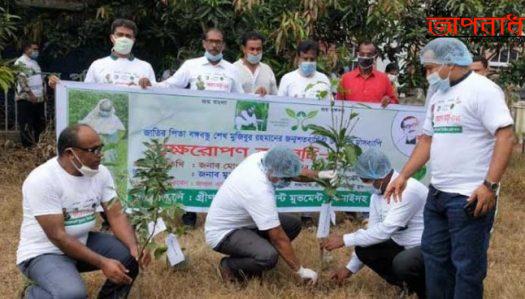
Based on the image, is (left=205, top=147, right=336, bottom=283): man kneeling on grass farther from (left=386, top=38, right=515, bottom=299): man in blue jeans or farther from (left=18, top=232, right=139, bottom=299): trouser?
(left=386, top=38, right=515, bottom=299): man in blue jeans

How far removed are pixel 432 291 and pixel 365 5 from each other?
4.80 metres

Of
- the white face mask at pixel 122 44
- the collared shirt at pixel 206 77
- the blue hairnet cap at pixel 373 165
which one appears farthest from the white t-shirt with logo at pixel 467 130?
the white face mask at pixel 122 44

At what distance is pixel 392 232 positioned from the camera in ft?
13.2

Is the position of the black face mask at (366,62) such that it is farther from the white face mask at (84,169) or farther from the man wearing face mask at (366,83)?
the white face mask at (84,169)

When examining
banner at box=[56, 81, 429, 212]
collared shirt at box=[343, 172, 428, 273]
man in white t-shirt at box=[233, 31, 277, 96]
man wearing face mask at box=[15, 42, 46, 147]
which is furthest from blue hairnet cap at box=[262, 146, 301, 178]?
man wearing face mask at box=[15, 42, 46, 147]

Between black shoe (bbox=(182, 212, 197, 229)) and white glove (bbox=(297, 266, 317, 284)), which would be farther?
black shoe (bbox=(182, 212, 197, 229))

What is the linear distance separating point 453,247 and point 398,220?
0.60 metres

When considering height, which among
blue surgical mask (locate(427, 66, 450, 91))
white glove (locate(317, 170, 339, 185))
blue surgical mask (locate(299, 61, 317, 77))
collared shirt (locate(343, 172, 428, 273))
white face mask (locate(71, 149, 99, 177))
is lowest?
collared shirt (locate(343, 172, 428, 273))

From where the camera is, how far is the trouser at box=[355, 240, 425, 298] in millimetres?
3961

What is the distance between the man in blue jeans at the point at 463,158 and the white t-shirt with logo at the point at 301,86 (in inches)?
85.2

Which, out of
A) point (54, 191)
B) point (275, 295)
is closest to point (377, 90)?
point (275, 295)

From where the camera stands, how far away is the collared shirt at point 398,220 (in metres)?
3.96

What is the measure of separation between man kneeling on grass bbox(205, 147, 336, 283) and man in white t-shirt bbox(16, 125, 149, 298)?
76cm

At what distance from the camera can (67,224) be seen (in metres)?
3.50
